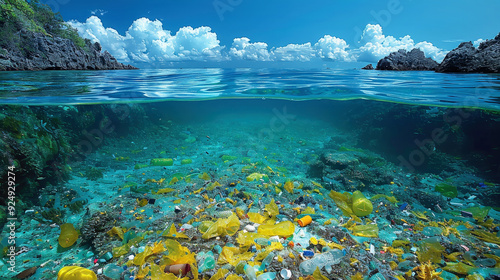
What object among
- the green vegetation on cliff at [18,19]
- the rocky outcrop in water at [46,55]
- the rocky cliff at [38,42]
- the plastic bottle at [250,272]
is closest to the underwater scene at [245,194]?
the plastic bottle at [250,272]

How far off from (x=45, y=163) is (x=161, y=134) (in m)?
7.13

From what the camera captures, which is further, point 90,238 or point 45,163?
point 45,163

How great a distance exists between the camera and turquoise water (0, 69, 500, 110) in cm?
1002

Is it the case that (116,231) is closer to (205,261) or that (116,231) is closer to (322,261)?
(205,261)

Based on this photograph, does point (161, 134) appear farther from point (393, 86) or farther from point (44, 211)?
point (393, 86)

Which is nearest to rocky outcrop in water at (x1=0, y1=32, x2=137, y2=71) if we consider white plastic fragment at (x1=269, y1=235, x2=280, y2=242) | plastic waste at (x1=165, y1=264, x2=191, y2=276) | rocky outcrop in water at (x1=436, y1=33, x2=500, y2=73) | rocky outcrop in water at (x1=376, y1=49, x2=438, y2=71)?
plastic waste at (x1=165, y1=264, x2=191, y2=276)

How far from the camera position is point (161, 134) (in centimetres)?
1291

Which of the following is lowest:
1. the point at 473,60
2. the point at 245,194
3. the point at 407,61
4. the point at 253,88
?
the point at 245,194

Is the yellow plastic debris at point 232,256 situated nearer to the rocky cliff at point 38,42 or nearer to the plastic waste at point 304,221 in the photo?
the plastic waste at point 304,221

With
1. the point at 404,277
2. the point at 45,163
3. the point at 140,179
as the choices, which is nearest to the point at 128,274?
the point at 404,277

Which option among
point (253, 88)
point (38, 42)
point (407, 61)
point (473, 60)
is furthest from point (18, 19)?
point (407, 61)

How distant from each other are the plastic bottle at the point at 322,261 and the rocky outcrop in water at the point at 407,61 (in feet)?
110

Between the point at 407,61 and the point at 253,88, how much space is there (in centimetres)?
3032

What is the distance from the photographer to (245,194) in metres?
4.45
